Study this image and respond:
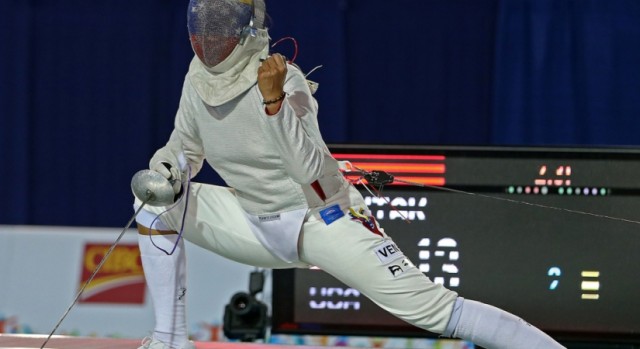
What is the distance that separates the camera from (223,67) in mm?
2461

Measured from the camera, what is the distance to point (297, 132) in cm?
230

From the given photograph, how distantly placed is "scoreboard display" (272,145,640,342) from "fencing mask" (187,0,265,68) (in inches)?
Result: 37.3

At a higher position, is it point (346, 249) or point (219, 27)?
point (219, 27)

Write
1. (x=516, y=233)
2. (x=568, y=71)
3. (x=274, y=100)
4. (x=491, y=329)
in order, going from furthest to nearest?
(x=568, y=71) → (x=516, y=233) → (x=491, y=329) → (x=274, y=100)

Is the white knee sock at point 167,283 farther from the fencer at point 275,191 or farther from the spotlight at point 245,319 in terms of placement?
the spotlight at point 245,319

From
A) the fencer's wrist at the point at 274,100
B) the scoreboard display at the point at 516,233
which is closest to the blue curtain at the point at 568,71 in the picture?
the scoreboard display at the point at 516,233

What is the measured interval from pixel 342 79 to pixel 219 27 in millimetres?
2453

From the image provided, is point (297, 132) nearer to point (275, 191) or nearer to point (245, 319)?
point (275, 191)

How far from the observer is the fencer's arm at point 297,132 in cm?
229

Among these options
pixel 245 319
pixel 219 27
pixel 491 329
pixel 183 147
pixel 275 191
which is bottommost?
pixel 245 319

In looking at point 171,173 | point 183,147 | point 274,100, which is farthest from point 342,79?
point 274,100

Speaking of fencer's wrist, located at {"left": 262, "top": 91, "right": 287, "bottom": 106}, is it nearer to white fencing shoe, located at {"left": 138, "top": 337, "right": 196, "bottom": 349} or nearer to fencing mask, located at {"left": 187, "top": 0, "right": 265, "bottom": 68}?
fencing mask, located at {"left": 187, "top": 0, "right": 265, "bottom": 68}

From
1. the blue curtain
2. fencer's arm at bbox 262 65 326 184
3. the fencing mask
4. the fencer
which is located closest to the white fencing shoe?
the fencer

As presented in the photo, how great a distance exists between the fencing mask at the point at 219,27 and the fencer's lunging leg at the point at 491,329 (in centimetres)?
80
